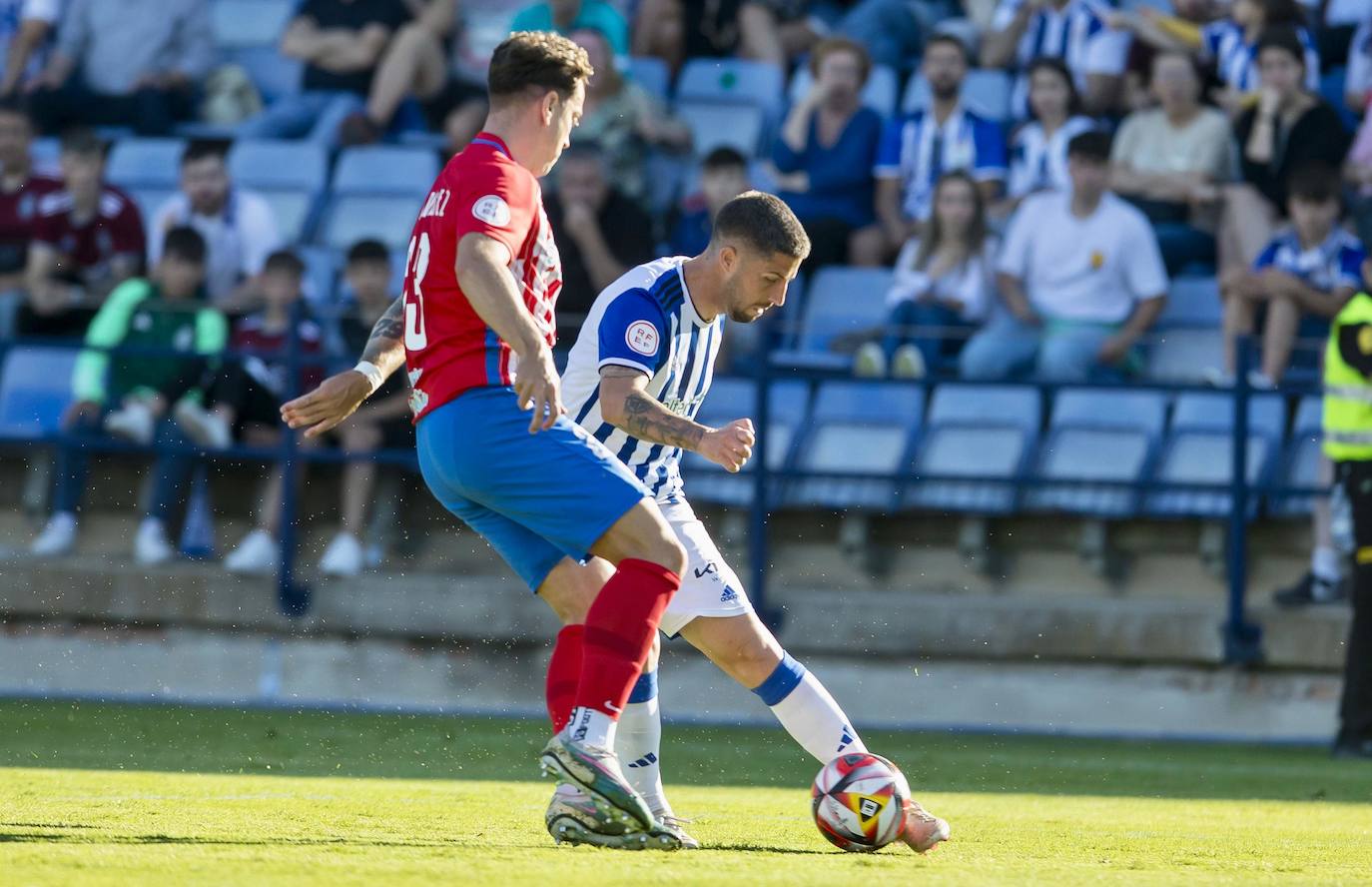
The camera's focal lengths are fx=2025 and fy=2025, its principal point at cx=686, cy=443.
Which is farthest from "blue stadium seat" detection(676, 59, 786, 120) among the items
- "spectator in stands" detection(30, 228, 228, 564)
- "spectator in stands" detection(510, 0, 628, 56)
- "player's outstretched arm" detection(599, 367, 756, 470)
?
"player's outstretched arm" detection(599, 367, 756, 470)

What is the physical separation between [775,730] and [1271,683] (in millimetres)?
2643

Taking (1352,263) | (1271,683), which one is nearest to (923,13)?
(1352,263)

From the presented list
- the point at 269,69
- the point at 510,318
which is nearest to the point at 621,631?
the point at 510,318

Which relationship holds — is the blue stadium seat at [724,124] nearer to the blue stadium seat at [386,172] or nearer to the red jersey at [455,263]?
the blue stadium seat at [386,172]

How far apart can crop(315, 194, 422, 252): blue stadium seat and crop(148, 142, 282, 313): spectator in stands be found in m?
0.61

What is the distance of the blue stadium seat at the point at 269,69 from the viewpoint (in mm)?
14773

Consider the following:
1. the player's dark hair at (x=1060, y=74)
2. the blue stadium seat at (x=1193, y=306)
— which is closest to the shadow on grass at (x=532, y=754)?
the blue stadium seat at (x=1193, y=306)

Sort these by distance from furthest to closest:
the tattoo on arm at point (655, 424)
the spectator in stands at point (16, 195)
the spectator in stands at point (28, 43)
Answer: the spectator in stands at point (28, 43) < the spectator in stands at point (16, 195) < the tattoo on arm at point (655, 424)

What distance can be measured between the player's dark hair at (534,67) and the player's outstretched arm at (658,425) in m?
0.75

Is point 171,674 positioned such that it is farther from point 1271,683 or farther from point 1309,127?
point 1309,127

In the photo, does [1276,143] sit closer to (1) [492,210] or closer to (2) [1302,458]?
(2) [1302,458]

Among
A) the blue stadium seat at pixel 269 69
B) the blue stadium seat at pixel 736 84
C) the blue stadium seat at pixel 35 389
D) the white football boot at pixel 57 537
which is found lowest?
the white football boot at pixel 57 537

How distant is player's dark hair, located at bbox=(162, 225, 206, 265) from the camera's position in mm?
12023

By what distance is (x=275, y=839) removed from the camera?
5004 millimetres
